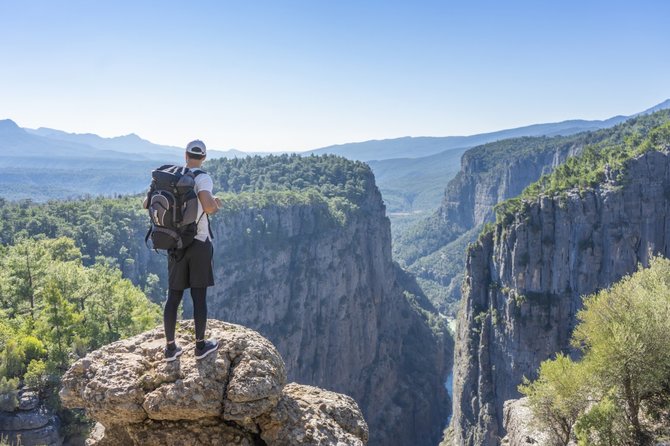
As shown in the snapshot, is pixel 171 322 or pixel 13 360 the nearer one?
pixel 171 322

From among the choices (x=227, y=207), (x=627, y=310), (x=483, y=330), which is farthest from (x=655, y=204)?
(x=227, y=207)

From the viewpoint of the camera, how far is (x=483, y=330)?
62719mm

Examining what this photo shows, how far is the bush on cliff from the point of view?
52.1 ft

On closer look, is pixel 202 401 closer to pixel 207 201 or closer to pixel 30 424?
Answer: pixel 207 201

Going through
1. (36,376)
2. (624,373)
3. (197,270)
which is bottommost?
(36,376)

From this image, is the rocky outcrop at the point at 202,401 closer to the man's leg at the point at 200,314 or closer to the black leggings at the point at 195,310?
the man's leg at the point at 200,314

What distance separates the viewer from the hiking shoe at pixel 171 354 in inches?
348

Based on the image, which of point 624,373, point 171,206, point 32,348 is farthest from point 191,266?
point 32,348

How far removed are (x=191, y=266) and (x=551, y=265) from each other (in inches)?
2175

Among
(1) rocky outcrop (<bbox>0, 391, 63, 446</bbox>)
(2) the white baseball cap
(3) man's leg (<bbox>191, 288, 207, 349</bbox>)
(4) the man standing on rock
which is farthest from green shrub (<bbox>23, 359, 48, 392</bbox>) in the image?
(2) the white baseball cap

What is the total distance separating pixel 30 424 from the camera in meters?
21.0

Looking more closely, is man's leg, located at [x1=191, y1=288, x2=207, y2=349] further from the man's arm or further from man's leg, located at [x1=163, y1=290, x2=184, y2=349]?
the man's arm

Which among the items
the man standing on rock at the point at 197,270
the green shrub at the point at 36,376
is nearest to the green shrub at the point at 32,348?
the green shrub at the point at 36,376

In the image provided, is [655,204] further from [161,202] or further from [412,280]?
[412,280]
